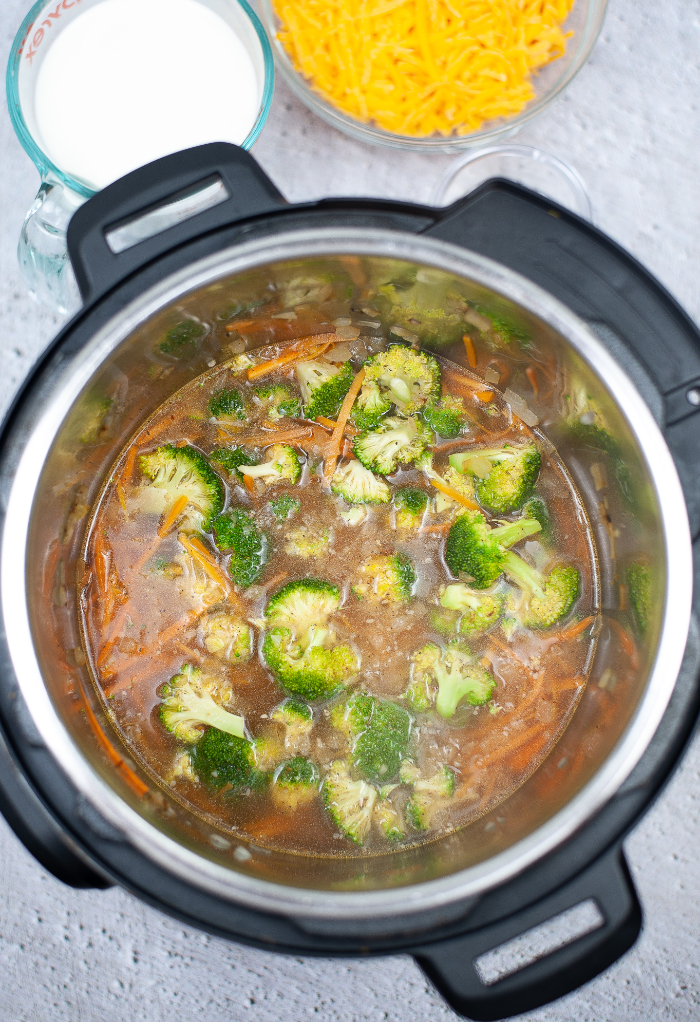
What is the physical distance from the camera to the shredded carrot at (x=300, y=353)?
1.49 m

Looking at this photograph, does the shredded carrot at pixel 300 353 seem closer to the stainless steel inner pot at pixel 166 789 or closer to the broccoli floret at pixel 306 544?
the stainless steel inner pot at pixel 166 789

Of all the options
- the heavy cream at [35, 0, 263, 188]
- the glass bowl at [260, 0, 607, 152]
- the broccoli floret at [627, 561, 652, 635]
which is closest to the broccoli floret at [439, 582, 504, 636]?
the broccoli floret at [627, 561, 652, 635]

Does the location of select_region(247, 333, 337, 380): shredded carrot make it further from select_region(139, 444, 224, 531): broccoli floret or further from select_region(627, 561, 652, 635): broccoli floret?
select_region(627, 561, 652, 635): broccoli floret

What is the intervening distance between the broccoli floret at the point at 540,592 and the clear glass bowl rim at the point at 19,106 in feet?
3.55

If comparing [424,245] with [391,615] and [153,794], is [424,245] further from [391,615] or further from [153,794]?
[153,794]

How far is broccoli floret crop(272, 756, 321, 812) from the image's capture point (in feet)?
4.46

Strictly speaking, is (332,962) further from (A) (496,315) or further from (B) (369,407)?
(A) (496,315)

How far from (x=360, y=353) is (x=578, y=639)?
0.76m

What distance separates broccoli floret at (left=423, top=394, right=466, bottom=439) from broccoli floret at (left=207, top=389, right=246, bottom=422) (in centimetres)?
39

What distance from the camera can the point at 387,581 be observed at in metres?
1.40

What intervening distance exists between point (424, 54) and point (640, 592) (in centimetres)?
123

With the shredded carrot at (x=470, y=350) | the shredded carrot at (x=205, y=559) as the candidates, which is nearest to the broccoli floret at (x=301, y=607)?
the shredded carrot at (x=205, y=559)

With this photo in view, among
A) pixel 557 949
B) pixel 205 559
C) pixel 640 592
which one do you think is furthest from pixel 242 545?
pixel 557 949

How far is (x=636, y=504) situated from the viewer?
1.29 meters
